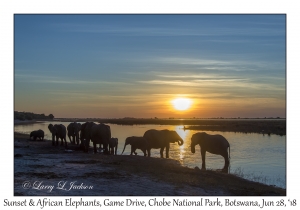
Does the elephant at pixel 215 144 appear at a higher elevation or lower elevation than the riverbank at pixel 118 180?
higher

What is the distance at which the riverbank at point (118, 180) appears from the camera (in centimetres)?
1223

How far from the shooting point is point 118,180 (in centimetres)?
1391

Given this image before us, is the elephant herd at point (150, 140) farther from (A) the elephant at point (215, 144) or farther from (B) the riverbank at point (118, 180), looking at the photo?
(B) the riverbank at point (118, 180)

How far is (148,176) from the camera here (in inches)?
598

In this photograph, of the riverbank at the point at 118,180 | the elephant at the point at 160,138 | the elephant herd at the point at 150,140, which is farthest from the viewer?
the elephant at the point at 160,138

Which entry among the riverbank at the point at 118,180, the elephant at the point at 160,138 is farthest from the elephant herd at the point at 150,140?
the riverbank at the point at 118,180

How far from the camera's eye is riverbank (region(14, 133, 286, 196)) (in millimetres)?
12227

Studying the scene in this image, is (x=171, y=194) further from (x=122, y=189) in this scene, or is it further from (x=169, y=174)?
(x=169, y=174)

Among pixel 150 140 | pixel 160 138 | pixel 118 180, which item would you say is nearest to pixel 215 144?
pixel 160 138

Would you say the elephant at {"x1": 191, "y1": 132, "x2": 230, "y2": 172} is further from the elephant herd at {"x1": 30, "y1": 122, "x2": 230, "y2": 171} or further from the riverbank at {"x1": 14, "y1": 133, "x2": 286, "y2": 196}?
the riverbank at {"x1": 14, "y1": 133, "x2": 286, "y2": 196}

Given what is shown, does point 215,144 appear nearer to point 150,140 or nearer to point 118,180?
point 150,140

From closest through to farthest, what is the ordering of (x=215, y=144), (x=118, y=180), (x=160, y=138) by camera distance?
(x=118, y=180) → (x=215, y=144) → (x=160, y=138)
